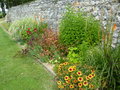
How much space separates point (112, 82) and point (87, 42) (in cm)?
141

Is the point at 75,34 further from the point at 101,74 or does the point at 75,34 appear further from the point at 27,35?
the point at 27,35

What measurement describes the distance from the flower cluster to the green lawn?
421mm

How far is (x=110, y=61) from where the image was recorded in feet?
8.68

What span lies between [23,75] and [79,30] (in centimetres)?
193

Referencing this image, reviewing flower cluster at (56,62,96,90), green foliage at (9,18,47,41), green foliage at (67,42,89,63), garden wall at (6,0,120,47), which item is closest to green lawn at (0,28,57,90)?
flower cluster at (56,62,96,90)

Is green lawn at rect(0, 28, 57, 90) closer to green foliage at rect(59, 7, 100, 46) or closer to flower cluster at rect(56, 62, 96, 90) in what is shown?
flower cluster at rect(56, 62, 96, 90)

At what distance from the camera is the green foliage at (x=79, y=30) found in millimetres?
4035

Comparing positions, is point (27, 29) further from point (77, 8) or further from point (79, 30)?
point (79, 30)

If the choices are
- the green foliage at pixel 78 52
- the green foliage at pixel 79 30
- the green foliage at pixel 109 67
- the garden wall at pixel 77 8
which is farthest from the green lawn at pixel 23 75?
the garden wall at pixel 77 8

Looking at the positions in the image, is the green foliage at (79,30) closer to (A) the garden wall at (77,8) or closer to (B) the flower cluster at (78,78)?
(A) the garden wall at (77,8)

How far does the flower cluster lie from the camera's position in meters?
2.53

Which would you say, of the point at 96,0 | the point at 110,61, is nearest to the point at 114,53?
→ the point at 110,61

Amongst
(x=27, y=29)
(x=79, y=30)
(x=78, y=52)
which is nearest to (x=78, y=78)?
(x=78, y=52)

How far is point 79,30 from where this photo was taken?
4125 mm
